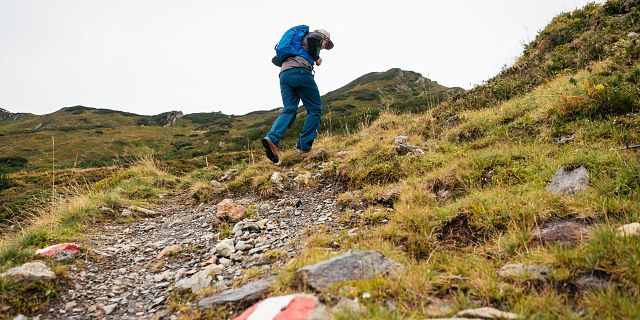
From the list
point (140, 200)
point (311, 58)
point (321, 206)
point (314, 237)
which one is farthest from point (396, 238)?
point (140, 200)

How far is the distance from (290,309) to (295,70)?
548cm

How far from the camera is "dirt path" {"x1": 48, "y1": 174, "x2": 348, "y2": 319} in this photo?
137 inches

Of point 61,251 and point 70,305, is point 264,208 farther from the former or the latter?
point 70,305

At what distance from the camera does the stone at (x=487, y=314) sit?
210 centimetres

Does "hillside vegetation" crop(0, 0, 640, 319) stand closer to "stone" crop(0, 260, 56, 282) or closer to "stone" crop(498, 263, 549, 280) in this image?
"stone" crop(498, 263, 549, 280)

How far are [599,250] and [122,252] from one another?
4.96 m

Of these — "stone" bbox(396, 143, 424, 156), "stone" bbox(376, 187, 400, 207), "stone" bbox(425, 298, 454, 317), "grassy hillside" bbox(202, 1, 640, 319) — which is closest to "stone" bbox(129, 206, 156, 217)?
"grassy hillside" bbox(202, 1, 640, 319)

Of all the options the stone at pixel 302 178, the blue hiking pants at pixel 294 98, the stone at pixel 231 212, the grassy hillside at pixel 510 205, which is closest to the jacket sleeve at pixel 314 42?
the blue hiking pants at pixel 294 98

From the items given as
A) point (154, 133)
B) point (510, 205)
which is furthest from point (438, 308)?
point (154, 133)

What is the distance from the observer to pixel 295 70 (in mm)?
7203

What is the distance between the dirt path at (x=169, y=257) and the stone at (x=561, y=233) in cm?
216

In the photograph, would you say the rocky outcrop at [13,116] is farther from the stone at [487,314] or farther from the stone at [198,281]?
the stone at [487,314]

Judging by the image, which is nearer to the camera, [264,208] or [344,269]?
[344,269]

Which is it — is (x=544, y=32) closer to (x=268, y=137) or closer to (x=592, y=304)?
(x=268, y=137)
